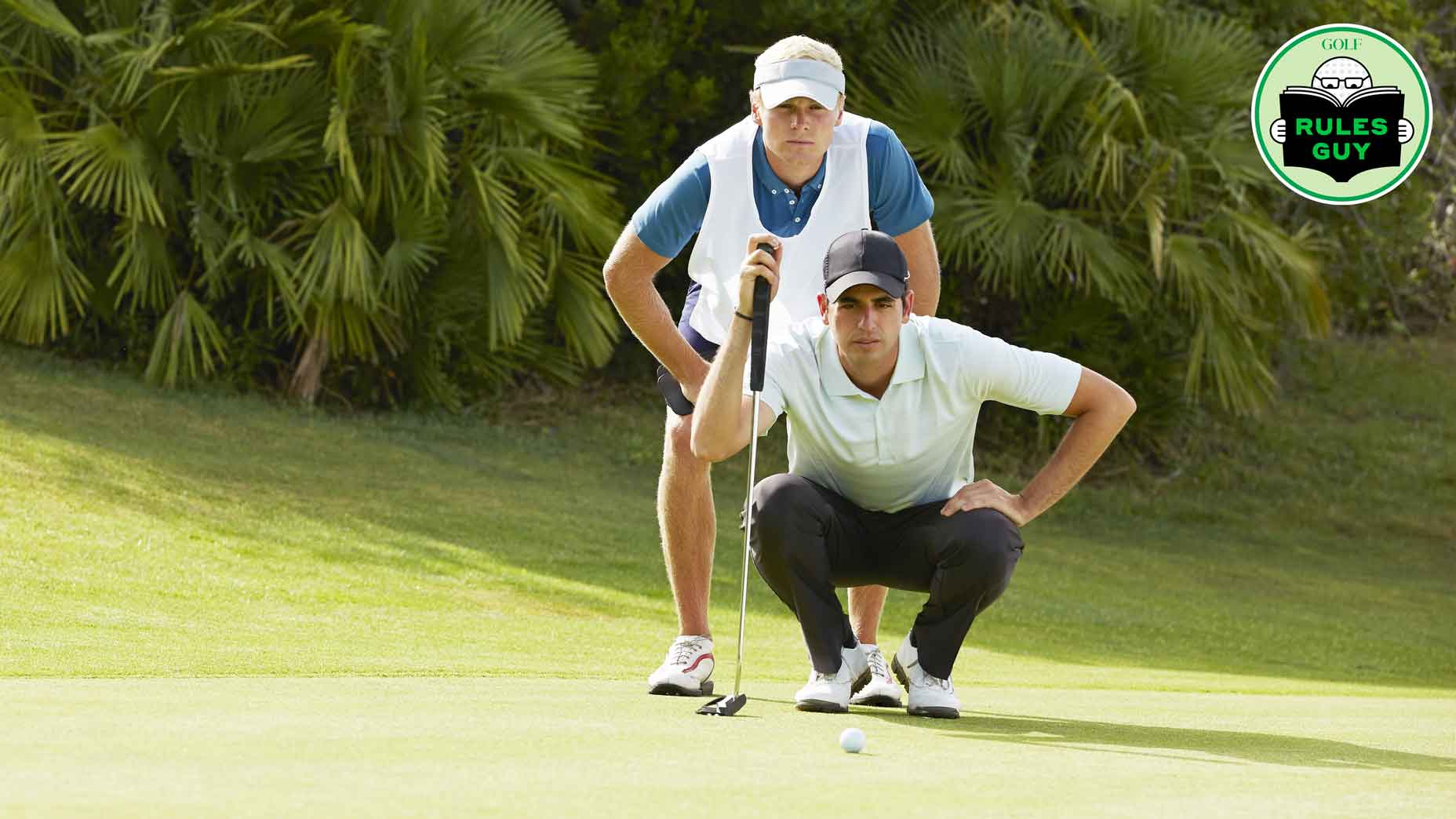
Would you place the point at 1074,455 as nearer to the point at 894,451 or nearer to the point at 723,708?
the point at 894,451

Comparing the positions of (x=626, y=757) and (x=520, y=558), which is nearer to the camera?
(x=626, y=757)

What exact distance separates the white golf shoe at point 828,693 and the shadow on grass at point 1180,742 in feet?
0.24

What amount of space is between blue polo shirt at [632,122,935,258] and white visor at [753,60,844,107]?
19 cm

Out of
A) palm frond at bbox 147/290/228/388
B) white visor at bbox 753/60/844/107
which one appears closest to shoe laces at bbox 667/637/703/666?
white visor at bbox 753/60/844/107

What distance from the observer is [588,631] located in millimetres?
7578

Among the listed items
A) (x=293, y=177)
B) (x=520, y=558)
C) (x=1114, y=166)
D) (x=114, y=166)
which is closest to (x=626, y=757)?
(x=520, y=558)

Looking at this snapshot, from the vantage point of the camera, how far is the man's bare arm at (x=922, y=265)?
5.16 meters

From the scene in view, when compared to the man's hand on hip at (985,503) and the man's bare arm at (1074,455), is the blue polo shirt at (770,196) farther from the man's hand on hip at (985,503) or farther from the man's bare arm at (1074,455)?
the man's hand on hip at (985,503)

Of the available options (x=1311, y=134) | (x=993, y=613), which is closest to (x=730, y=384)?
(x=993, y=613)

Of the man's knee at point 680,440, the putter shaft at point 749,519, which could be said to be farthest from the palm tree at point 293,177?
the putter shaft at point 749,519

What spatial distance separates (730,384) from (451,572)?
470cm

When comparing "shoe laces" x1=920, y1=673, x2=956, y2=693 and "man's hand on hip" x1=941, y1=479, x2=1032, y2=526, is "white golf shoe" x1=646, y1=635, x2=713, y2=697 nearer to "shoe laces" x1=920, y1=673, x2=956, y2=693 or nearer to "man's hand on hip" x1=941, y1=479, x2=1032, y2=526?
"shoe laces" x1=920, y1=673, x2=956, y2=693

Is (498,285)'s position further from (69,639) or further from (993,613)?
(69,639)

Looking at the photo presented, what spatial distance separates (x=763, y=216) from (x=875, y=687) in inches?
49.8
